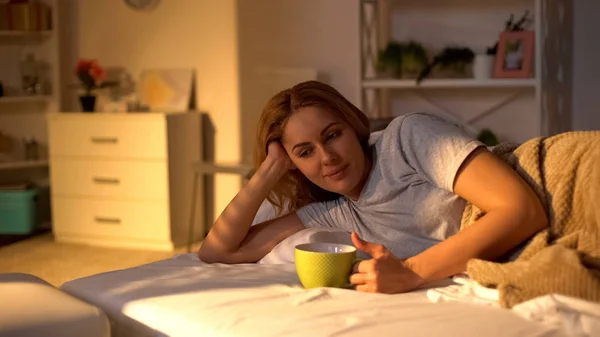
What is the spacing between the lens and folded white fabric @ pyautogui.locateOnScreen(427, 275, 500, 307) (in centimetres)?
120

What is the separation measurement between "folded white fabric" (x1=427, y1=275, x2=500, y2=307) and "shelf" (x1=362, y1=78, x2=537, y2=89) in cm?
228

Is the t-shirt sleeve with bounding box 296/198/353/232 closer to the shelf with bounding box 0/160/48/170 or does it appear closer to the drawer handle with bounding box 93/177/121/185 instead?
the drawer handle with bounding box 93/177/121/185

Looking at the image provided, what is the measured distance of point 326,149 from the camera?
1.48 meters

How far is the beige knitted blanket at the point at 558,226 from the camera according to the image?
3.74ft

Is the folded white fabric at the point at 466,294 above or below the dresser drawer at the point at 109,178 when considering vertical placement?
above

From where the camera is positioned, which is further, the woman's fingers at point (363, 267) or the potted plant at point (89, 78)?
the potted plant at point (89, 78)

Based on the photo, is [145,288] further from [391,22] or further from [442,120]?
[391,22]

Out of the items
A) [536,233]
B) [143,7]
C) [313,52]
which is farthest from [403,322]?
[143,7]

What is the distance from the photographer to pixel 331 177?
1.50m

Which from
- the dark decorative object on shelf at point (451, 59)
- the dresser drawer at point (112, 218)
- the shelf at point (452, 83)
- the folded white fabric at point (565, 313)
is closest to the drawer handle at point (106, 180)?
the dresser drawer at point (112, 218)

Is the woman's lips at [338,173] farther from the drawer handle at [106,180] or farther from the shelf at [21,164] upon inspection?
the shelf at [21,164]

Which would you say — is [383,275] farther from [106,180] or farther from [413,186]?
[106,180]

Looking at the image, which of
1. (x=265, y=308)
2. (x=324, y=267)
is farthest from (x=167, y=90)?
(x=265, y=308)

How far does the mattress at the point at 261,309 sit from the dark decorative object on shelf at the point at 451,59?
229cm
